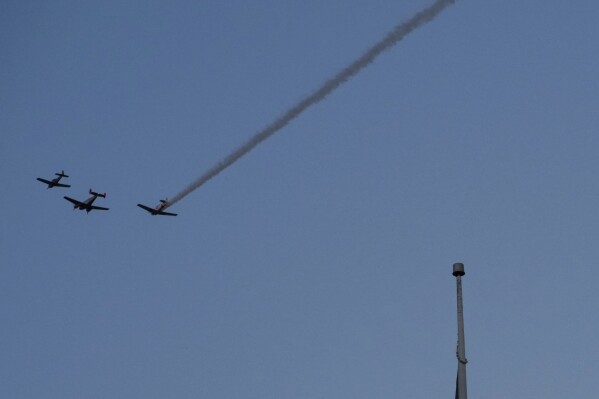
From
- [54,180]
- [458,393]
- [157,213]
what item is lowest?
[458,393]

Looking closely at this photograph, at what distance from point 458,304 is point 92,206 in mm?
99814

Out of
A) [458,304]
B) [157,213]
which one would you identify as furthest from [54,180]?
[458,304]

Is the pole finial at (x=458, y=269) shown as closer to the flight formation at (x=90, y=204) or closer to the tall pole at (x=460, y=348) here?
the tall pole at (x=460, y=348)

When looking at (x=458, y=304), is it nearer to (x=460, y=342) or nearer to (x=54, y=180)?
(x=460, y=342)

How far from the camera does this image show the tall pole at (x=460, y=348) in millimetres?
34969

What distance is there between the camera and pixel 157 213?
11856cm

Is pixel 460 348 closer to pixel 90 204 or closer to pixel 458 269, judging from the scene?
pixel 458 269

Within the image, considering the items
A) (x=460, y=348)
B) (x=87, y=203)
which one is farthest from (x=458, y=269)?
(x=87, y=203)

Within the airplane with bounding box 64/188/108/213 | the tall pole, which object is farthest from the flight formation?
the tall pole

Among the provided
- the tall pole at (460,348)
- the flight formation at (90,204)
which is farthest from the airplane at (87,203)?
the tall pole at (460,348)

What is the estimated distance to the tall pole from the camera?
1377 inches

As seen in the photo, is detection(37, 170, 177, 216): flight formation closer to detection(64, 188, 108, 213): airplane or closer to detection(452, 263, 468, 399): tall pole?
detection(64, 188, 108, 213): airplane

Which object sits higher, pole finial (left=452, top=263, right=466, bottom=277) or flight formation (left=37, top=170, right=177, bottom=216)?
flight formation (left=37, top=170, right=177, bottom=216)

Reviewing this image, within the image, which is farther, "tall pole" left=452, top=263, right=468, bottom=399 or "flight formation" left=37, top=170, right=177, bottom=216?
"flight formation" left=37, top=170, right=177, bottom=216
